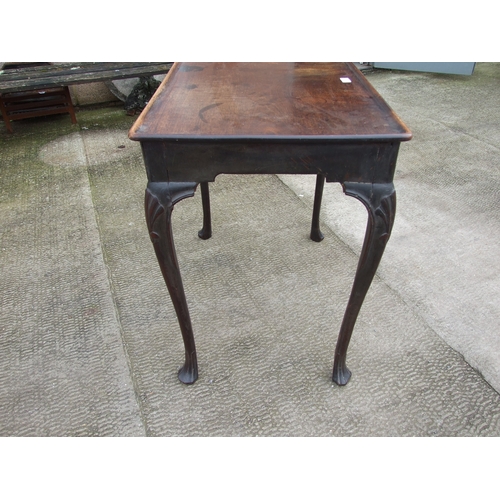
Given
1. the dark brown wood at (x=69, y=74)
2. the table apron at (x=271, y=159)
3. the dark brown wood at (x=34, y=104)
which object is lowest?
the dark brown wood at (x=34, y=104)

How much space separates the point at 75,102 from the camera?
13.8ft

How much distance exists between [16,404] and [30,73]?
10.2 ft

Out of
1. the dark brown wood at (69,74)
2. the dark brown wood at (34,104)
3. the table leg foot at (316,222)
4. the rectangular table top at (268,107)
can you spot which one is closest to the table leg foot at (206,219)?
the table leg foot at (316,222)

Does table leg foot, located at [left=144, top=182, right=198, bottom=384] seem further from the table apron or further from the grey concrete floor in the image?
the grey concrete floor

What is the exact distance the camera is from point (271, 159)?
1.00m

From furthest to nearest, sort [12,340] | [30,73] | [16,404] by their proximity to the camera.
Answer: [30,73] → [12,340] → [16,404]

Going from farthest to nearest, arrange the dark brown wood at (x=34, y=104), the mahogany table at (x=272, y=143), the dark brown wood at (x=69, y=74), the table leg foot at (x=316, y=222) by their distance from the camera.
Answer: the dark brown wood at (x=34, y=104) → the dark brown wood at (x=69, y=74) → the table leg foot at (x=316, y=222) → the mahogany table at (x=272, y=143)

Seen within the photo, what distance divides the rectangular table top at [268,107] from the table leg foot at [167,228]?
0.14 metres

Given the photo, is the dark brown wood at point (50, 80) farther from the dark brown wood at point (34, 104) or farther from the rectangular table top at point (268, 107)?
the rectangular table top at point (268, 107)

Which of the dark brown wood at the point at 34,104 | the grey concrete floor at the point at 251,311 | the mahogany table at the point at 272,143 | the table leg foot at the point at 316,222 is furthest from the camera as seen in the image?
the dark brown wood at the point at 34,104

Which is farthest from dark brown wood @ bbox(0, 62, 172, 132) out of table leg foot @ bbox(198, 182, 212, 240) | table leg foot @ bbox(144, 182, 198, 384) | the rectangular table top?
table leg foot @ bbox(144, 182, 198, 384)

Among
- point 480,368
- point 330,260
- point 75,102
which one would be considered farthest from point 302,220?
point 75,102

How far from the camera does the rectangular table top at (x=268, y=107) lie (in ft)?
3.16

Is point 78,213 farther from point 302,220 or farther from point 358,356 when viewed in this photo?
point 358,356
